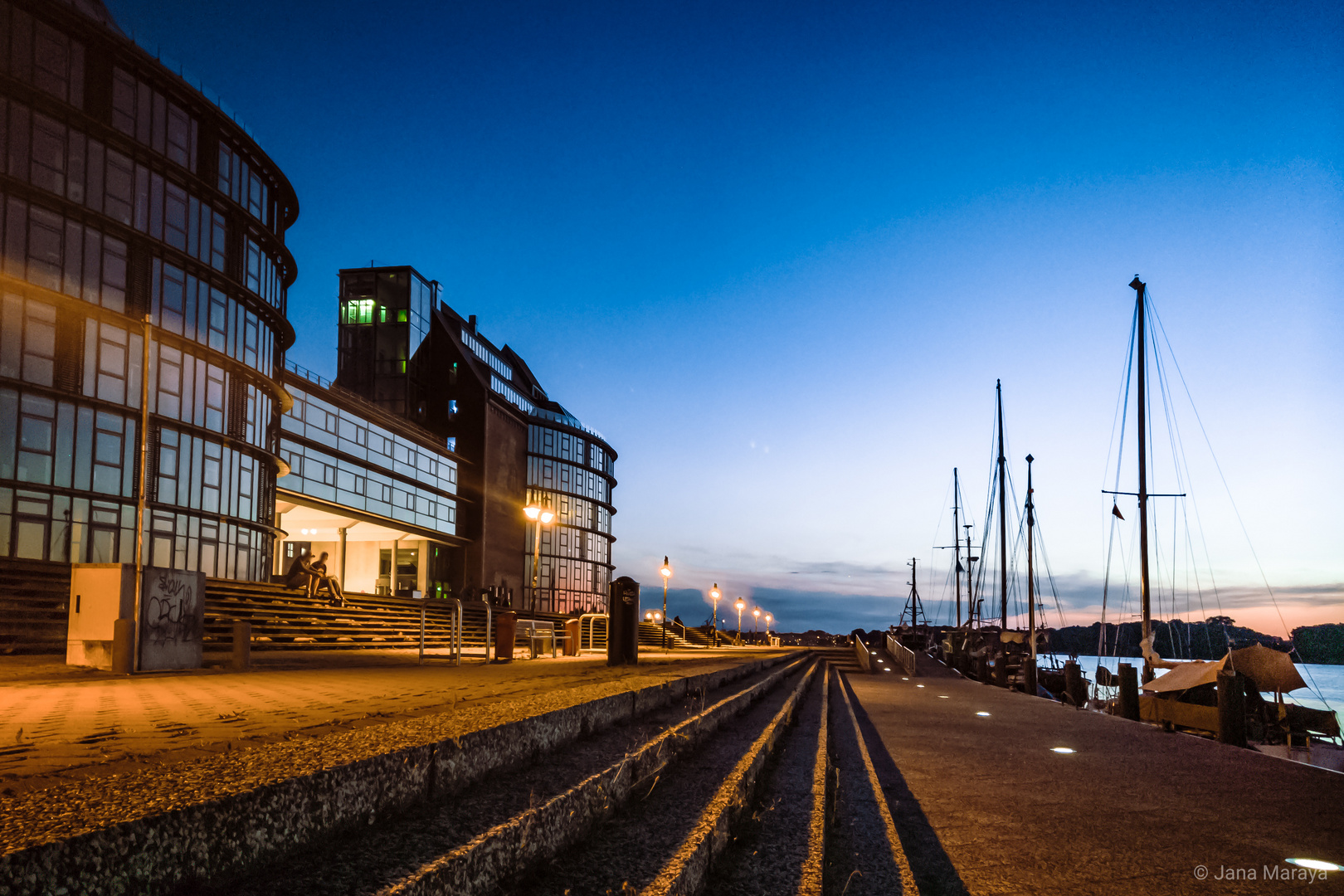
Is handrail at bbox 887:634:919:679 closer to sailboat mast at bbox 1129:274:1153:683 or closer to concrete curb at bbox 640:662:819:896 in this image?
sailboat mast at bbox 1129:274:1153:683

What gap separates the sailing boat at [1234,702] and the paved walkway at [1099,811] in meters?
0.99

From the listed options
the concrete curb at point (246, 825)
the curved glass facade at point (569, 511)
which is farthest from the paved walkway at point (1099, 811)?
the curved glass facade at point (569, 511)

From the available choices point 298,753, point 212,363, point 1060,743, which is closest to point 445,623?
point 212,363

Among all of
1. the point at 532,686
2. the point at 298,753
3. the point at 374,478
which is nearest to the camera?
the point at 298,753

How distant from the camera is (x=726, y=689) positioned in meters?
10.7

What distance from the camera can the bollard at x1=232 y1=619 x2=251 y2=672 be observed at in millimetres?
14195

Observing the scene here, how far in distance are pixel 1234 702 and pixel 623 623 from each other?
31.2ft

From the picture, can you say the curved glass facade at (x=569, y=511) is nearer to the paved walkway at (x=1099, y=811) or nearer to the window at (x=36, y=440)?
the window at (x=36, y=440)

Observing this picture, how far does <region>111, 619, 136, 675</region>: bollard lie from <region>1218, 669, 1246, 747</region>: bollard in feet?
54.4

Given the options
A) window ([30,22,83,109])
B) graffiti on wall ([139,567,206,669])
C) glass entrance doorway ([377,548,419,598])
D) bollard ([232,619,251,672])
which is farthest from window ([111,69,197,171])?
glass entrance doorway ([377,548,419,598])

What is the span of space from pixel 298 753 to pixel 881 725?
36.5 ft

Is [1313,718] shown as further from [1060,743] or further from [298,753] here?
[298,753]

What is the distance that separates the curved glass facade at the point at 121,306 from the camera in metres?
24.5

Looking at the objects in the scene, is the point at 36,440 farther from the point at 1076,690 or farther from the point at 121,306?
the point at 1076,690
